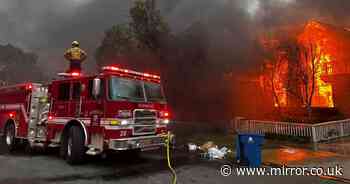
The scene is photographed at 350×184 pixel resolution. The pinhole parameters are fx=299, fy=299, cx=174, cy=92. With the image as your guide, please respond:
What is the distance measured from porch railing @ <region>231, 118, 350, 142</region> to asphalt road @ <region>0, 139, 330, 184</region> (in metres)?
5.10

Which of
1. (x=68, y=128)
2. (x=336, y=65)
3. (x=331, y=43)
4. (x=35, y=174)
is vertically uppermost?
(x=331, y=43)

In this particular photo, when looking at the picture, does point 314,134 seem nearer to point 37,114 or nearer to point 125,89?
point 125,89

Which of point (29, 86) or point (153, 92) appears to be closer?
point (153, 92)

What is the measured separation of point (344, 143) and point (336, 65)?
8005mm

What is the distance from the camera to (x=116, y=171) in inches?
279

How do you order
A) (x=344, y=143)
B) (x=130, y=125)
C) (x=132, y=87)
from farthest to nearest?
(x=344, y=143), (x=132, y=87), (x=130, y=125)

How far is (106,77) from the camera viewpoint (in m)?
7.34

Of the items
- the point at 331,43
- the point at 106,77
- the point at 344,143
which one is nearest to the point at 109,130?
the point at 106,77

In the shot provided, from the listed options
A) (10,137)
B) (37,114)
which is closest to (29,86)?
(37,114)

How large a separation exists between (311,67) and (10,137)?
45.6ft

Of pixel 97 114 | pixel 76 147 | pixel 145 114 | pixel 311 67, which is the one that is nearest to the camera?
pixel 97 114

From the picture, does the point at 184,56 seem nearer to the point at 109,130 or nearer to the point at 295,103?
the point at 295,103

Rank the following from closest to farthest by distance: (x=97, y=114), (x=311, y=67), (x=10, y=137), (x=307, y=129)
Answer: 1. (x=97, y=114)
2. (x=10, y=137)
3. (x=307, y=129)
4. (x=311, y=67)

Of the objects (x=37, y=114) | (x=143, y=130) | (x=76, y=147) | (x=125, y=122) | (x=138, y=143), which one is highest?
(x=37, y=114)
